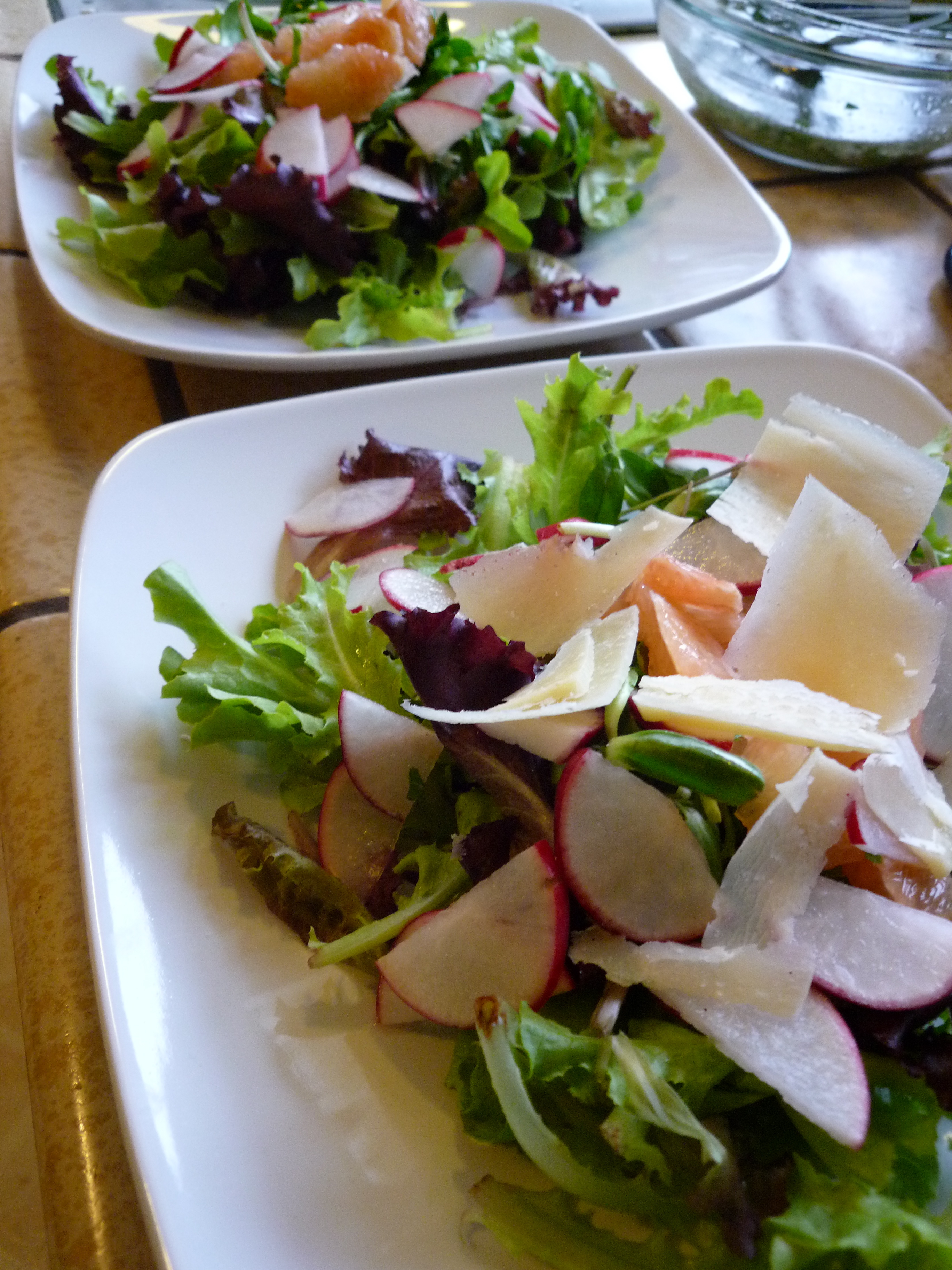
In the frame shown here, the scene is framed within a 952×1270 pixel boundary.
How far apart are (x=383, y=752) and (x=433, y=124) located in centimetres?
96

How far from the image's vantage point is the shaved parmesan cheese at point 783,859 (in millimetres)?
566

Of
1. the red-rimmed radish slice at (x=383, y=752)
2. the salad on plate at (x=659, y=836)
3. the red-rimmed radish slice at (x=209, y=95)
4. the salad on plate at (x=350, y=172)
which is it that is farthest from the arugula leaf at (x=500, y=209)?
the red-rimmed radish slice at (x=383, y=752)

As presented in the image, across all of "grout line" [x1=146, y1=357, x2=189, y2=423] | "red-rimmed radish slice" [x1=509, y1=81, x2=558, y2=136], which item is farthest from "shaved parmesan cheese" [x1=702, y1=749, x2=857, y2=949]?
"red-rimmed radish slice" [x1=509, y1=81, x2=558, y2=136]

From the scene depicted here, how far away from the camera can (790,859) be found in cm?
58

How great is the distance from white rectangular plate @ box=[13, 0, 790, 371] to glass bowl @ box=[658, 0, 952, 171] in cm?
13

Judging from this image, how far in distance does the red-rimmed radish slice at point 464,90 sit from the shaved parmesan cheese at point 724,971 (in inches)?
45.3

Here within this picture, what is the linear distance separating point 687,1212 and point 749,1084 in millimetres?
75

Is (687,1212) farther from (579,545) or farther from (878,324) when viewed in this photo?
(878,324)

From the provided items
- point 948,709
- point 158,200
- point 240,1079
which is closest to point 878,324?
point 948,709

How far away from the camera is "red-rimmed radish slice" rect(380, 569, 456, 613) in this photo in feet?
2.43

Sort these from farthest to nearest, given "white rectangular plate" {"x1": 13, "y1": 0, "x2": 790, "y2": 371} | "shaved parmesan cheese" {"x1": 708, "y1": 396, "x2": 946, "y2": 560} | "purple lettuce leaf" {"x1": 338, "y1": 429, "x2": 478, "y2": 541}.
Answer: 1. "white rectangular plate" {"x1": 13, "y1": 0, "x2": 790, "y2": 371}
2. "purple lettuce leaf" {"x1": 338, "y1": 429, "x2": 478, "y2": 541}
3. "shaved parmesan cheese" {"x1": 708, "y1": 396, "x2": 946, "y2": 560}

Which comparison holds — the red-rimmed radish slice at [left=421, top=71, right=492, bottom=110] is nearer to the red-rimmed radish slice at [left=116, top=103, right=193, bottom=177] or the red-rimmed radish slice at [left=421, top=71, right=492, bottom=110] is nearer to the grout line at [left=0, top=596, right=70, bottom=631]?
the red-rimmed radish slice at [left=116, top=103, right=193, bottom=177]

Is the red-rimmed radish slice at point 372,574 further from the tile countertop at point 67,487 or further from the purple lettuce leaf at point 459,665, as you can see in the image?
the tile countertop at point 67,487

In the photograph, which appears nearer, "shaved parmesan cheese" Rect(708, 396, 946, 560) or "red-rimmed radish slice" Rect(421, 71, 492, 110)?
"shaved parmesan cheese" Rect(708, 396, 946, 560)
